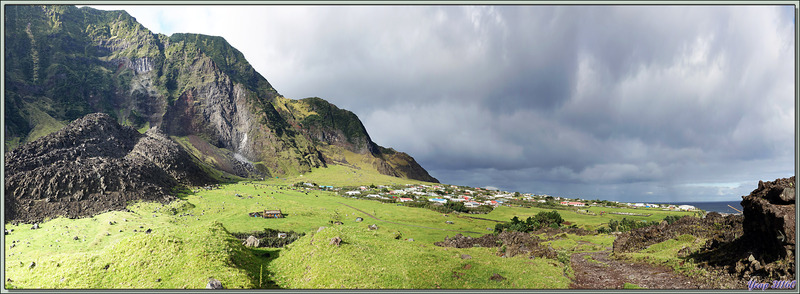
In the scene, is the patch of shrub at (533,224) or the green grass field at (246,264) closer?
the green grass field at (246,264)

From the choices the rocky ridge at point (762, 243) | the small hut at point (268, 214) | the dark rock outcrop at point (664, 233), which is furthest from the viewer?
the small hut at point (268, 214)

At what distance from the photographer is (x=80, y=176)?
6197 cm

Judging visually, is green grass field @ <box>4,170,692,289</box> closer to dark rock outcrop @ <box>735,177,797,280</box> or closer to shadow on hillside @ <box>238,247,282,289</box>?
shadow on hillside @ <box>238,247,282,289</box>

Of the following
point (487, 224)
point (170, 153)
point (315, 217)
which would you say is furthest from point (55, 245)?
point (170, 153)

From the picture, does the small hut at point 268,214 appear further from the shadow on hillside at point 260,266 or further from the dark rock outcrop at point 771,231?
the dark rock outcrop at point 771,231

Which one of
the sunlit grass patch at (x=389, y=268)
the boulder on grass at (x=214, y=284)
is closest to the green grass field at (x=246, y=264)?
the sunlit grass patch at (x=389, y=268)

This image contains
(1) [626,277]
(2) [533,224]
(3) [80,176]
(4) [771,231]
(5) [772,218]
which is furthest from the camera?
(2) [533,224]

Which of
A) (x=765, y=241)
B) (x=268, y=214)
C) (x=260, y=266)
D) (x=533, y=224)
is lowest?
(x=533, y=224)

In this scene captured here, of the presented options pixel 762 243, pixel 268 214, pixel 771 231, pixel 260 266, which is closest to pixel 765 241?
pixel 762 243

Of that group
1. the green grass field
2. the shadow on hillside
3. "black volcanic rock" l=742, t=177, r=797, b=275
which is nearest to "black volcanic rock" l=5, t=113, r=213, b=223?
the green grass field

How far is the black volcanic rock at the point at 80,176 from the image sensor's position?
53.2m

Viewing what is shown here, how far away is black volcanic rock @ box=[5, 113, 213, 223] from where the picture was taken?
53.2 metres

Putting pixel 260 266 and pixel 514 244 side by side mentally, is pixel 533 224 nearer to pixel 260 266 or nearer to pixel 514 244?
pixel 514 244

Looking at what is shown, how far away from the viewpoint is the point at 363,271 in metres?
22.4
